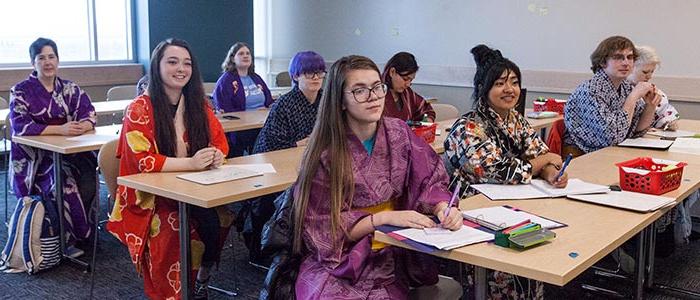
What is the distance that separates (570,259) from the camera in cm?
168

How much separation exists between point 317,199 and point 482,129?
0.82 meters

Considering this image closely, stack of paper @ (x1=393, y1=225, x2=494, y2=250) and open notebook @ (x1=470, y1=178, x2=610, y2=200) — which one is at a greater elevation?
stack of paper @ (x1=393, y1=225, x2=494, y2=250)

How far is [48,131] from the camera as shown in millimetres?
3678

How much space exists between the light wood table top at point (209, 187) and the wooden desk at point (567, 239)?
2.28ft

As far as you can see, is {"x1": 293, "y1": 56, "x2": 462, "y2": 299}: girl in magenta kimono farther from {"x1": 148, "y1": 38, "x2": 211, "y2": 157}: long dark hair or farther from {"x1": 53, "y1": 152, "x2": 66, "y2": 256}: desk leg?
{"x1": 53, "y1": 152, "x2": 66, "y2": 256}: desk leg

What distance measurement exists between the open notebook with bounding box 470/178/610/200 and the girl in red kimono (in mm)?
1114

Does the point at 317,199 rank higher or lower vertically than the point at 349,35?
lower

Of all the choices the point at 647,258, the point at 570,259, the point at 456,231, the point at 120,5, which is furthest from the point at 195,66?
the point at 120,5

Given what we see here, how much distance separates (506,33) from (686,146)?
9.36 ft

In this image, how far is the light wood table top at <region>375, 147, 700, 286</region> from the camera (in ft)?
5.35

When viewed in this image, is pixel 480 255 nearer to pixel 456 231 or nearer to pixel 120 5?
pixel 456 231

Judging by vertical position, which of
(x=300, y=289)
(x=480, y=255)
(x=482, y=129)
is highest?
(x=482, y=129)

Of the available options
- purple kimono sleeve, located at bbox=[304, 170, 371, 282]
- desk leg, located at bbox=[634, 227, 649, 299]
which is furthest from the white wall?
purple kimono sleeve, located at bbox=[304, 170, 371, 282]

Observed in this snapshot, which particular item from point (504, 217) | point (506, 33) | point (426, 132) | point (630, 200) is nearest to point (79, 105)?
point (426, 132)
